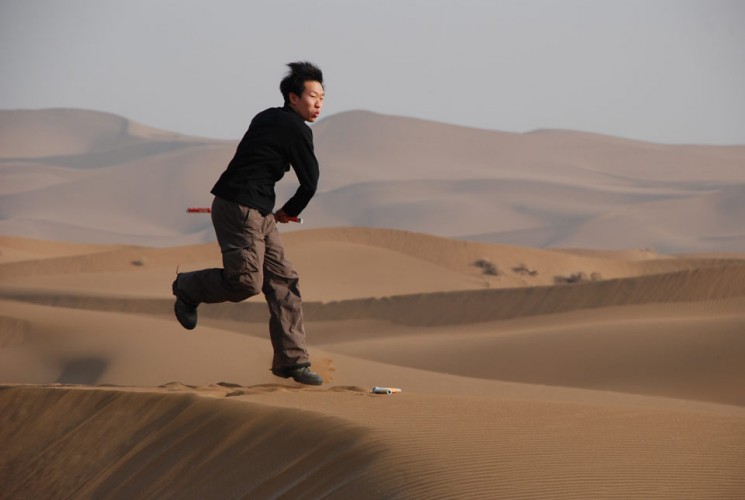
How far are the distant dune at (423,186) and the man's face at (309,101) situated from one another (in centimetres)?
8249

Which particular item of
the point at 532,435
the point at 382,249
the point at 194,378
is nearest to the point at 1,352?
the point at 194,378

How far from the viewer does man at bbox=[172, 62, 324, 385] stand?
7.57 metres

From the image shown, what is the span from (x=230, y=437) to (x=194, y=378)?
962cm

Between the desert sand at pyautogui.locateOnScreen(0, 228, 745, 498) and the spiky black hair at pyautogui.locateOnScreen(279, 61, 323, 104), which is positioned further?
the spiky black hair at pyautogui.locateOnScreen(279, 61, 323, 104)

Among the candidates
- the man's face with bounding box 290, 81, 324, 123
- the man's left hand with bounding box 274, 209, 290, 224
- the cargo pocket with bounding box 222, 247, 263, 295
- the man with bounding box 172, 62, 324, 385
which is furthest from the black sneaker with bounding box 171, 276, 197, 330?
the man's face with bounding box 290, 81, 324, 123

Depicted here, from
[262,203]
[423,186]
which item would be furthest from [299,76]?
[423,186]

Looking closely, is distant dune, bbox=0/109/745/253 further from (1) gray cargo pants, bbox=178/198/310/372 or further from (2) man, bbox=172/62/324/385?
(2) man, bbox=172/62/324/385

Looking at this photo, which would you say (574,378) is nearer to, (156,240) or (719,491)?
(719,491)

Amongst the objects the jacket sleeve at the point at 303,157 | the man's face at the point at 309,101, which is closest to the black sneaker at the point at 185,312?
the jacket sleeve at the point at 303,157

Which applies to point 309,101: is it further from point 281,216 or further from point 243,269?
point 243,269

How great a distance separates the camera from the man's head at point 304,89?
7.76 metres

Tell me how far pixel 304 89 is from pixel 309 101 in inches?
2.9

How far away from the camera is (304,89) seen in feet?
25.5

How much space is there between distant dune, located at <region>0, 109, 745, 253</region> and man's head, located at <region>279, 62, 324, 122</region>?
82.5 meters
